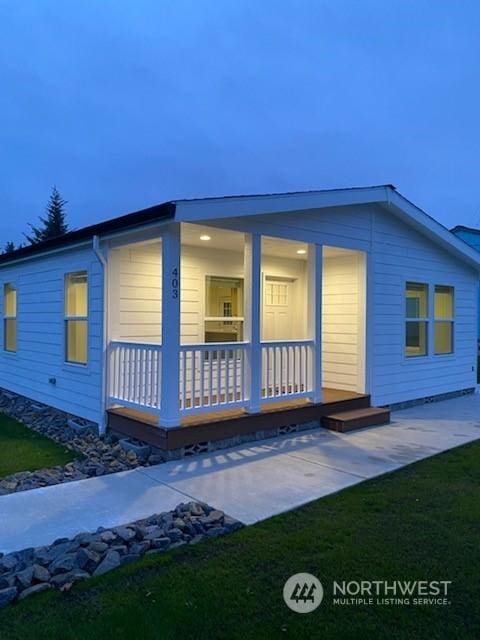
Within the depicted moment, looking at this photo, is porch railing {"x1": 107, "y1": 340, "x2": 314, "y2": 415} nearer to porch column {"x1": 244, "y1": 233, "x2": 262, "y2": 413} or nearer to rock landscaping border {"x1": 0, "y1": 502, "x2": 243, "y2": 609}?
porch column {"x1": 244, "y1": 233, "x2": 262, "y2": 413}

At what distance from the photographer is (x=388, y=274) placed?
7.91m

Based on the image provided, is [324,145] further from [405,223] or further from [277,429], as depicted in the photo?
[277,429]

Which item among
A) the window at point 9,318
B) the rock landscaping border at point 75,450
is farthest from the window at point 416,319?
the window at point 9,318

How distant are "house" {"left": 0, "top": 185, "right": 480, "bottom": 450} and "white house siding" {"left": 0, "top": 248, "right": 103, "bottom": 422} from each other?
0.03m

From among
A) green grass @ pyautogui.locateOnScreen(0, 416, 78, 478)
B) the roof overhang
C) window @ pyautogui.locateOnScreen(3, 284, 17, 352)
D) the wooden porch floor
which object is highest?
the roof overhang

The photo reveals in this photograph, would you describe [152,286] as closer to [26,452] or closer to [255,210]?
[255,210]

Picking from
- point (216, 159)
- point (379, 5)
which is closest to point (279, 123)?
point (216, 159)

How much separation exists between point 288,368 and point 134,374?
206 cm

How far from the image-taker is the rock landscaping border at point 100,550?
2.64 metres

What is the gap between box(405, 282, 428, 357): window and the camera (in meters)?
8.45

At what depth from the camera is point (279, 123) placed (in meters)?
37.4

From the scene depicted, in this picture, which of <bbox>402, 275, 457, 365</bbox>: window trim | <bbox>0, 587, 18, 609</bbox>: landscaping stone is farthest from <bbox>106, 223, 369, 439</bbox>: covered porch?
<bbox>0, 587, 18, 609</bbox>: landscaping stone

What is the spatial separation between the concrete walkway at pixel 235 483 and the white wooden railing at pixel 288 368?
599mm

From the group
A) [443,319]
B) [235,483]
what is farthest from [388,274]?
Answer: [235,483]
